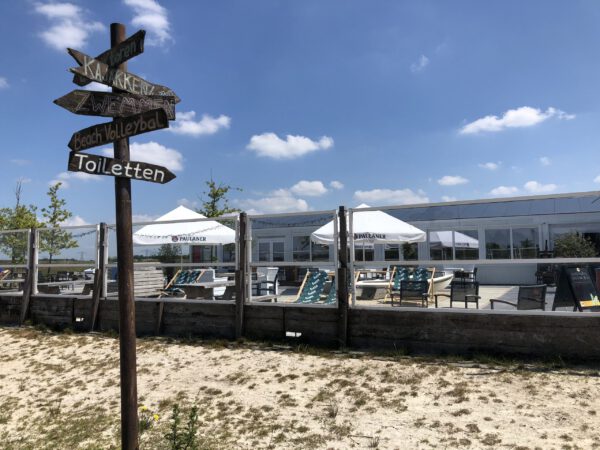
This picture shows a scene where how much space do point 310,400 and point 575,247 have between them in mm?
3541

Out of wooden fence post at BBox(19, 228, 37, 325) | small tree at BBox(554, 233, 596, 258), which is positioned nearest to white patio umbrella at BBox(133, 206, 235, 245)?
wooden fence post at BBox(19, 228, 37, 325)

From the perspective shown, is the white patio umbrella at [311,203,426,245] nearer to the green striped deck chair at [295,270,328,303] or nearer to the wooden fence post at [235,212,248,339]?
the green striped deck chair at [295,270,328,303]

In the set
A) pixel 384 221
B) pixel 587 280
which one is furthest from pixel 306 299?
pixel 587 280

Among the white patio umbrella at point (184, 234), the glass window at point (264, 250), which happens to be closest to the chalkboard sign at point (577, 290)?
the white patio umbrella at point (184, 234)

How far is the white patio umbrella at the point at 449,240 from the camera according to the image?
21.3 ft

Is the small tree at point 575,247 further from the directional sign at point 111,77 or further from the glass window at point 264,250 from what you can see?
the glass window at point 264,250

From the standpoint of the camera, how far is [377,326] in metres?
6.10

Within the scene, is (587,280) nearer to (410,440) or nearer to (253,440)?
(410,440)

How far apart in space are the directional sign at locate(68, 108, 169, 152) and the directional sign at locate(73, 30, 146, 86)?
0.41 meters

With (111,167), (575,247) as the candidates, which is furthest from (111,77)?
(575,247)

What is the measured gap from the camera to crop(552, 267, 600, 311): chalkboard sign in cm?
571

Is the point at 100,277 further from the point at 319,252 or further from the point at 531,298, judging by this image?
the point at 531,298

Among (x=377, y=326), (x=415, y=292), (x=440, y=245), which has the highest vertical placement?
(x=440, y=245)

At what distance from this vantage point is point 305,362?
225 inches
